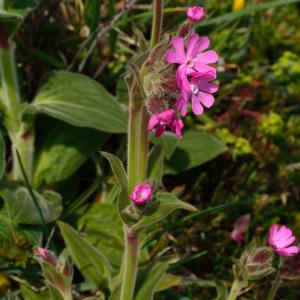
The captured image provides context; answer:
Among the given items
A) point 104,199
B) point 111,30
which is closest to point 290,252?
point 104,199

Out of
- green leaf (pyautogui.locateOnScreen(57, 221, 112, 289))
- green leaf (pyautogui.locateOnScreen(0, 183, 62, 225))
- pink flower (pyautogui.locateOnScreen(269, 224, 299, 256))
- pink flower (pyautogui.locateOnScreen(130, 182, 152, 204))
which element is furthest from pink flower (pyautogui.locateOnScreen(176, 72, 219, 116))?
green leaf (pyautogui.locateOnScreen(0, 183, 62, 225))

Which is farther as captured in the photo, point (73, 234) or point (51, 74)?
point (51, 74)

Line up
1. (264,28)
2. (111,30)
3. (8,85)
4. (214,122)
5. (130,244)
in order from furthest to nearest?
1. (264,28)
2. (214,122)
3. (111,30)
4. (8,85)
5. (130,244)

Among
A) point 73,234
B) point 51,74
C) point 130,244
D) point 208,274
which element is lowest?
point 208,274

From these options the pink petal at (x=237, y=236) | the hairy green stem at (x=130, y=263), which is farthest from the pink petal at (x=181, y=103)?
the pink petal at (x=237, y=236)

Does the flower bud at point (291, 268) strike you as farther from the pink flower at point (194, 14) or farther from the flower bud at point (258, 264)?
the pink flower at point (194, 14)

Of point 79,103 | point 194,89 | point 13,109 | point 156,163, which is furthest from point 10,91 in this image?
point 194,89

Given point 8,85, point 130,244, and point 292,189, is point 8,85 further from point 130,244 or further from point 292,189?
point 292,189

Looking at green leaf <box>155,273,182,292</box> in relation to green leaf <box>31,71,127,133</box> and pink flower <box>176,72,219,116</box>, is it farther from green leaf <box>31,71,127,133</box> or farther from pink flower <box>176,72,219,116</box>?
pink flower <box>176,72,219,116</box>
